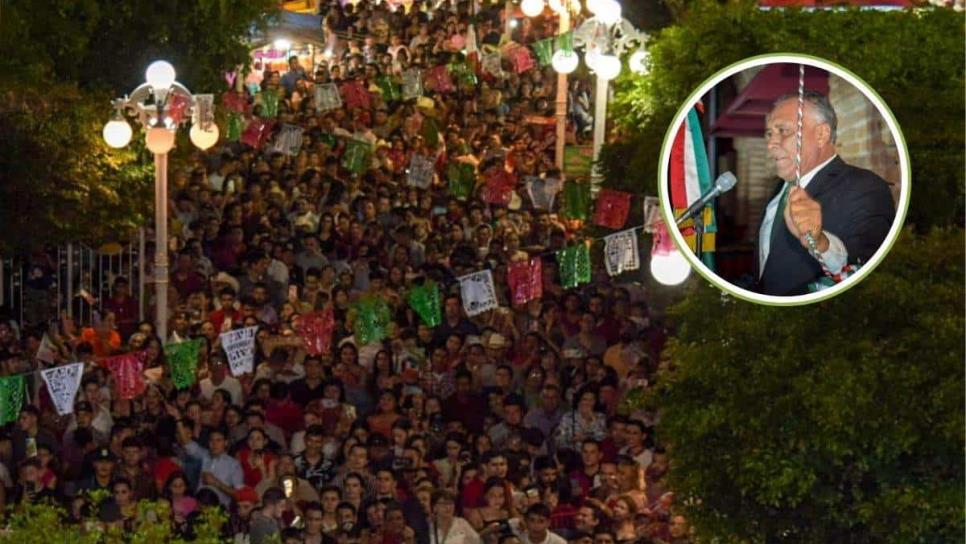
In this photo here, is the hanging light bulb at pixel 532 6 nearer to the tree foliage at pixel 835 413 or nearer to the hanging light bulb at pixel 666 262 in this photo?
the hanging light bulb at pixel 666 262

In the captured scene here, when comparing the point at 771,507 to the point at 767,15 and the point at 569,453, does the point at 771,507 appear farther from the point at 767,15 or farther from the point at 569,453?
the point at 767,15

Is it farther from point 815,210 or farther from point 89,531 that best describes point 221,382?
point 815,210

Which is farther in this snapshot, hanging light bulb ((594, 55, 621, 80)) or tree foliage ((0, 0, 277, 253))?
hanging light bulb ((594, 55, 621, 80))

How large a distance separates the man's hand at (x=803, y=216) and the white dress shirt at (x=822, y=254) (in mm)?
33

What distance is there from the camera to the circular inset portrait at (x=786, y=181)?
7.04 m

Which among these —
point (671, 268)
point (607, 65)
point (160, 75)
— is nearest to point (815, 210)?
point (671, 268)

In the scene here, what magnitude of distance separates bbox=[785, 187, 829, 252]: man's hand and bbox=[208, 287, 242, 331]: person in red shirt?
875 centimetres

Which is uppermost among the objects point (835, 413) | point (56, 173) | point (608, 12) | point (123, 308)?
point (608, 12)

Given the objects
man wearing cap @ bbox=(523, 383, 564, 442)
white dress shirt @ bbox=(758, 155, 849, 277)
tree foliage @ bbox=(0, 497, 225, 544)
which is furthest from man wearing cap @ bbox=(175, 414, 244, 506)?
white dress shirt @ bbox=(758, 155, 849, 277)

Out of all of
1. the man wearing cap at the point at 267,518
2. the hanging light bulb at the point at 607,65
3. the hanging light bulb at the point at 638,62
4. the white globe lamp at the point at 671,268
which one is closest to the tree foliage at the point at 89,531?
the man wearing cap at the point at 267,518

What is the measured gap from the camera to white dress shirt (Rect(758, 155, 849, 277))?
7055 mm

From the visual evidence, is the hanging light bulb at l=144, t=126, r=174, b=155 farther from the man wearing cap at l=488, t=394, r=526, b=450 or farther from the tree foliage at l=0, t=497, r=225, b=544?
the tree foliage at l=0, t=497, r=225, b=544

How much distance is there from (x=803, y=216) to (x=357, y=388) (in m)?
7.41

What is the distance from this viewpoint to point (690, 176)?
7.14 meters
